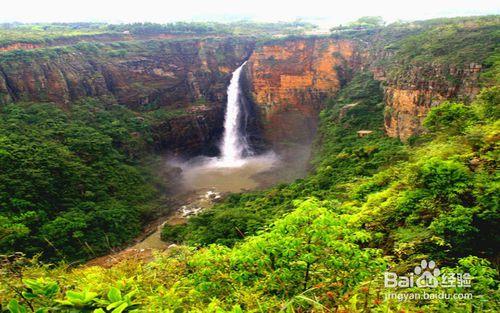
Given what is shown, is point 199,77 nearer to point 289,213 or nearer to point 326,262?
point 289,213

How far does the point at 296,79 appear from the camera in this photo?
4403cm

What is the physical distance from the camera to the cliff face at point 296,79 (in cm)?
4328

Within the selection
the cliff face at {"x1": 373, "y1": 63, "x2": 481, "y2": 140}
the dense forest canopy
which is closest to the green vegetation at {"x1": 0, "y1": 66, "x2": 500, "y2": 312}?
the dense forest canopy

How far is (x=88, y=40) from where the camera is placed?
45.8 metres

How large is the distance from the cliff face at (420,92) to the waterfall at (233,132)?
57.1 ft

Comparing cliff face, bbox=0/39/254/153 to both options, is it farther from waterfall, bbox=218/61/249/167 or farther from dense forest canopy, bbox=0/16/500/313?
dense forest canopy, bbox=0/16/500/313

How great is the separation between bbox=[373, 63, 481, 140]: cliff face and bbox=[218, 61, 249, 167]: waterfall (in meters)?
17.4

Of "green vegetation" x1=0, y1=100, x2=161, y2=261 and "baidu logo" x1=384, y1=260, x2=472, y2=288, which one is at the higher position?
"baidu logo" x1=384, y1=260, x2=472, y2=288

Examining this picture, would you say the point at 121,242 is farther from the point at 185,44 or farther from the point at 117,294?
the point at 185,44

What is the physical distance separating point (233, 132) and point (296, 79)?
10.5 metres

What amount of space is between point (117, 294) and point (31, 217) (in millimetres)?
18668

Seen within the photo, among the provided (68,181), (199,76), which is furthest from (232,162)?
(68,181)

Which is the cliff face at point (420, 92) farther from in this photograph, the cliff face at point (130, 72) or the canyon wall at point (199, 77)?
the cliff face at point (130, 72)

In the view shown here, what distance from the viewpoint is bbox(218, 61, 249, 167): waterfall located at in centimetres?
3978
